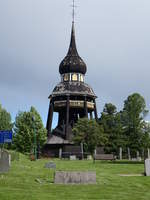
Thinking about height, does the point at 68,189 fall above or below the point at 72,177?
below

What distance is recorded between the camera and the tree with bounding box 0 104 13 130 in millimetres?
63562

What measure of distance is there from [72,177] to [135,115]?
140 feet

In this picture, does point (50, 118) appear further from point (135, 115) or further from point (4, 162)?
point (4, 162)

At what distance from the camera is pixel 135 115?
185 ft

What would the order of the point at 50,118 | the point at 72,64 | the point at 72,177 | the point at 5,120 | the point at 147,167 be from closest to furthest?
the point at 72,177 → the point at 147,167 → the point at 5,120 → the point at 50,118 → the point at 72,64

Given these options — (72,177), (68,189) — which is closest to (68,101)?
(72,177)

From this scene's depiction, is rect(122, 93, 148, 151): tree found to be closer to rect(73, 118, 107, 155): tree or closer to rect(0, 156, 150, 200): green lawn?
rect(73, 118, 107, 155): tree

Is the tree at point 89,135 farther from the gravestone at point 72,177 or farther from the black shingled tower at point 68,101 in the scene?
the gravestone at point 72,177

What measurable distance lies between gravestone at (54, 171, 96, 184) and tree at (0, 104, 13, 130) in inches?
1937

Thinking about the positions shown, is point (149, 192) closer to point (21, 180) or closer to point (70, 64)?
point (21, 180)

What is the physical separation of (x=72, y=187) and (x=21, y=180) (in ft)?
8.85

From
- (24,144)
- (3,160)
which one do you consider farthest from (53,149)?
(3,160)

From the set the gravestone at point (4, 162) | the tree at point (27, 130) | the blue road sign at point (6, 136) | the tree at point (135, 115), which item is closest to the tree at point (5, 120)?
the tree at point (27, 130)

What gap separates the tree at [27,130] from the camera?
50438 millimetres
